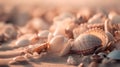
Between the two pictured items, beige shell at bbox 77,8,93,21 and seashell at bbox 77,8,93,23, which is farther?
beige shell at bbox 77,8,93,21

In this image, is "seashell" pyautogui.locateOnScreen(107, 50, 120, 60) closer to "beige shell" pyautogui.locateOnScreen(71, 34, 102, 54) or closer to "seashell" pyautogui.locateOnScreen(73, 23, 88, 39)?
"beige shell" pyautogui.locateOnScreen(71, 34, 102, 54)

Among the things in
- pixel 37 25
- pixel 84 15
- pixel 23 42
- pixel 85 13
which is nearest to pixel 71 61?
pixel 23 42

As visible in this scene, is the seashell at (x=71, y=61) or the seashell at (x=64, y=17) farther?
the seashell at (x=64, y=17)

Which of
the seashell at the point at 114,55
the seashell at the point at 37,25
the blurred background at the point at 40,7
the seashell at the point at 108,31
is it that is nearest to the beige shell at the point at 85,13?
the blurred background at the point at 40,7

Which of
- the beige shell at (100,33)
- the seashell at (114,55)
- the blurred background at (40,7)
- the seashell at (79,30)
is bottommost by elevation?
the seashell at (114,55)

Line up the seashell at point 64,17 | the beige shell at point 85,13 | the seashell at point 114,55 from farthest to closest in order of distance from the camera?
the seashell at point 64,17 → the beige shell at point 85,13 → the seashell at point 114,55

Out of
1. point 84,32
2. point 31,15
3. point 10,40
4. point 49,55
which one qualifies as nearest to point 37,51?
point 49,55

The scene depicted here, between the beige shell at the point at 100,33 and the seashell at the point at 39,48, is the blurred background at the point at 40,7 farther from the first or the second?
the seashell at the point at 39,48

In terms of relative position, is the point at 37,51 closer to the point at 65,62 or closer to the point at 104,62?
the point at 65,62

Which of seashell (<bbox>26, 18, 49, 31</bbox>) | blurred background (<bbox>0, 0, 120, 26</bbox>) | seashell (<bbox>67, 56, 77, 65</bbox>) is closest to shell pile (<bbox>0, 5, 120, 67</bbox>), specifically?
seashell (<bbox>67, 56, 77, 65</bbox>)

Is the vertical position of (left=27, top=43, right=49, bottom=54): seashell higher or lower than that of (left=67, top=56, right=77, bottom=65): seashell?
higher

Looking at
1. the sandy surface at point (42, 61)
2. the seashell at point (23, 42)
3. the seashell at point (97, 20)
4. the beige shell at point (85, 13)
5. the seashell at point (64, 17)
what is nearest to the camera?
the sandy surface at point (42, 61)
